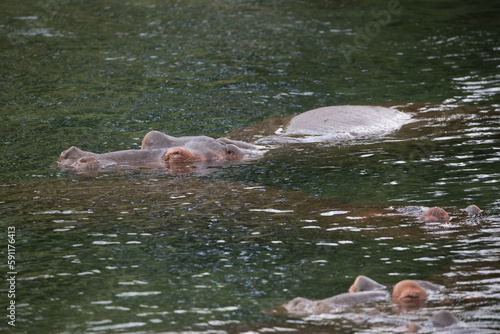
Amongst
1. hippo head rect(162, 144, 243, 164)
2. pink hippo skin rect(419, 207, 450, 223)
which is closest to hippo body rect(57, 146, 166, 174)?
hippo head rect(162, 144, 243, 164)

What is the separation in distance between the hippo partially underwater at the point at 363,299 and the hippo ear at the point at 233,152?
16.5ft

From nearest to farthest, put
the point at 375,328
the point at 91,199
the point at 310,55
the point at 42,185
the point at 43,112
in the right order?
the point at 375,328 < the point at 91,199 < the point at 42,185 < the point at 43,112 < the point at 310,55

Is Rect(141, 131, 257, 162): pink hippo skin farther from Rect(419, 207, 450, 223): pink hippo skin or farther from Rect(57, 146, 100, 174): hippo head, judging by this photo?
Rect(419, 207, 450, 223): pink hippo skin

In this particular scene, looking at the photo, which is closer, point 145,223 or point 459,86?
point 145,223

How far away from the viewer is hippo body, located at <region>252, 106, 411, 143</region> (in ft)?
37.7

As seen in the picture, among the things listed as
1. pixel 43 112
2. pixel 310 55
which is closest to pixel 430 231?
pixel 43 112

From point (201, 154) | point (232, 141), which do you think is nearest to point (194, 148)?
point (201, 154)

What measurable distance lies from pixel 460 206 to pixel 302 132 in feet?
12.9

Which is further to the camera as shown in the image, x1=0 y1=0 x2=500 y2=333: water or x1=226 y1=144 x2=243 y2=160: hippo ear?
x1=226 y1=144 x2=243 y2=160: hippo ear

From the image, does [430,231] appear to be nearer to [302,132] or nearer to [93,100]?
[302,132]

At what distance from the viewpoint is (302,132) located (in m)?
11.7

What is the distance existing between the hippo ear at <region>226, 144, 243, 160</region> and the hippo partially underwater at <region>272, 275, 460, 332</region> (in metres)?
5.03

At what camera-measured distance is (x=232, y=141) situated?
10.9m

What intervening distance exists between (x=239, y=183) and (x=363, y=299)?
3839mm
